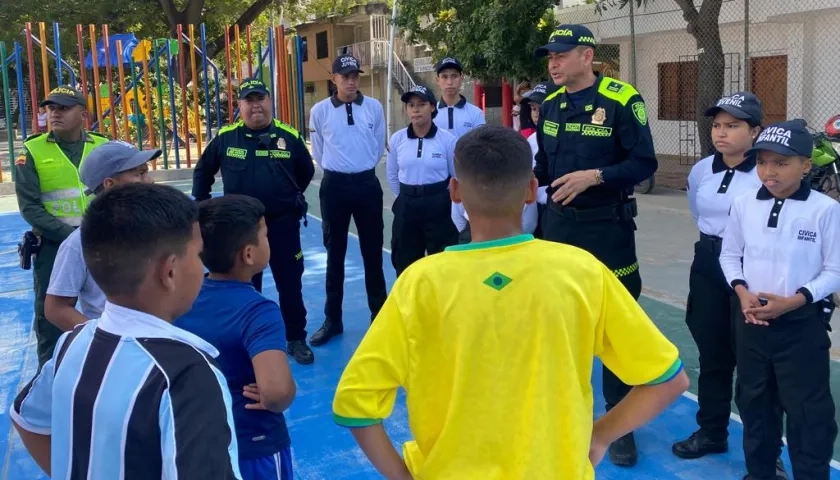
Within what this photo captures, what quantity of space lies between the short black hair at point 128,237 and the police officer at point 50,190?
8.29 ft

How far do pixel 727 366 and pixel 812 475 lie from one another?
0.69 metres

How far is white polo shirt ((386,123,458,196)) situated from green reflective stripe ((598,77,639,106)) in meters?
1.71

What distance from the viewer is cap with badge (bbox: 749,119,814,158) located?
288cm

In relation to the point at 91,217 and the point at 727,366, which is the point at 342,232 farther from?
the point at 91,217

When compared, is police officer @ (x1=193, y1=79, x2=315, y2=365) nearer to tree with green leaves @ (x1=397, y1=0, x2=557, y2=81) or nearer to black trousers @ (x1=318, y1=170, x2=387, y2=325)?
black trousers @ (x1=318, y1=170, x2=387, y2=325)

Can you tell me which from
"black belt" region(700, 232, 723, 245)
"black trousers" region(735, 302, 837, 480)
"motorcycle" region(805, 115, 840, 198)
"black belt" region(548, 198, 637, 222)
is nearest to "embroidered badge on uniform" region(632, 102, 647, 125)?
"black belt" region(548, 198, 637, 222)

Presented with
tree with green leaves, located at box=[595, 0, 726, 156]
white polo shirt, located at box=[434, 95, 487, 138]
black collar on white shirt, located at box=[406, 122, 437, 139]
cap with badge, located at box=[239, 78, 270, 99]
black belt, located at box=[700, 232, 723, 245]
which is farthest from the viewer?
tree with green leaves, located at box=[595, 0, 726, 156]

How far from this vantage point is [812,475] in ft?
9.75

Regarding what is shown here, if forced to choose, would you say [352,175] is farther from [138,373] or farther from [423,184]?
[138,373]

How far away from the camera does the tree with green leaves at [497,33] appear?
42.0ft

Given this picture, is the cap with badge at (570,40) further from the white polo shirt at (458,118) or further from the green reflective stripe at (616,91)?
the white polo shirt at (458,118)

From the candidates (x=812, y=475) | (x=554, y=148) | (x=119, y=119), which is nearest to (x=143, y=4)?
(x=119, y=119)

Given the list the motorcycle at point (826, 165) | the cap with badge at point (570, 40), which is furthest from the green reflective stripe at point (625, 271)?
the motorcycle at point (826, 165)

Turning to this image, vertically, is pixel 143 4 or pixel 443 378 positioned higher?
pixel 143 4
